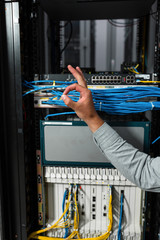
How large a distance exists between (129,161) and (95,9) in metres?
1.11

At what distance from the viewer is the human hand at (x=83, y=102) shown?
0.65 m

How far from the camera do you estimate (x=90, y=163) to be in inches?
39.0

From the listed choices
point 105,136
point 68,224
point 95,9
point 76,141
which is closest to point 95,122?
point 105,136

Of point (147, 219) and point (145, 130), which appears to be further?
point (147, 219)

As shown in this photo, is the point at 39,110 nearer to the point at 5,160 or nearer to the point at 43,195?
the point at 5,160

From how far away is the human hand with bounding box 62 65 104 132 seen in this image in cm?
65

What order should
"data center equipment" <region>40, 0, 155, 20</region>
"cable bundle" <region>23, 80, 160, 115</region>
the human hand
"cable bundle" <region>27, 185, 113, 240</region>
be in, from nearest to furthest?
the human hand, "cable bundle" <region>23, 80, 160, 115</region>, "cable bundle" <region>27, 185, 113, 240</region>, "data center equipment" <region>40, 0, 155, 20</region>

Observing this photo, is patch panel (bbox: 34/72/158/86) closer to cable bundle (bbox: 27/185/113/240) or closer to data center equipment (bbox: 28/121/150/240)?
data center equipment (bbox: 28/121/150/240)

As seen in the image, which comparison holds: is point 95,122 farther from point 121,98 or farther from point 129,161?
point 121,98

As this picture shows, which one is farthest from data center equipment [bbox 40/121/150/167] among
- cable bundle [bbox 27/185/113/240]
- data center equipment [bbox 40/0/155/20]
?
data center equipment [bbox 40/0/155/20]

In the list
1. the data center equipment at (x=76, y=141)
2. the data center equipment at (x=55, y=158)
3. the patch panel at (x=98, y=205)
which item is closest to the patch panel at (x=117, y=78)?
the data center equipment at (x=55, y=158)

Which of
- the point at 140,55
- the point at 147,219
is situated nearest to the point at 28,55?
the point at 140,55

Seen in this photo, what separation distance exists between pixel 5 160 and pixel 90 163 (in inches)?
17.6

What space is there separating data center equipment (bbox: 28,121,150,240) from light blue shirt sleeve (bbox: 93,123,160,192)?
0.28 meters
